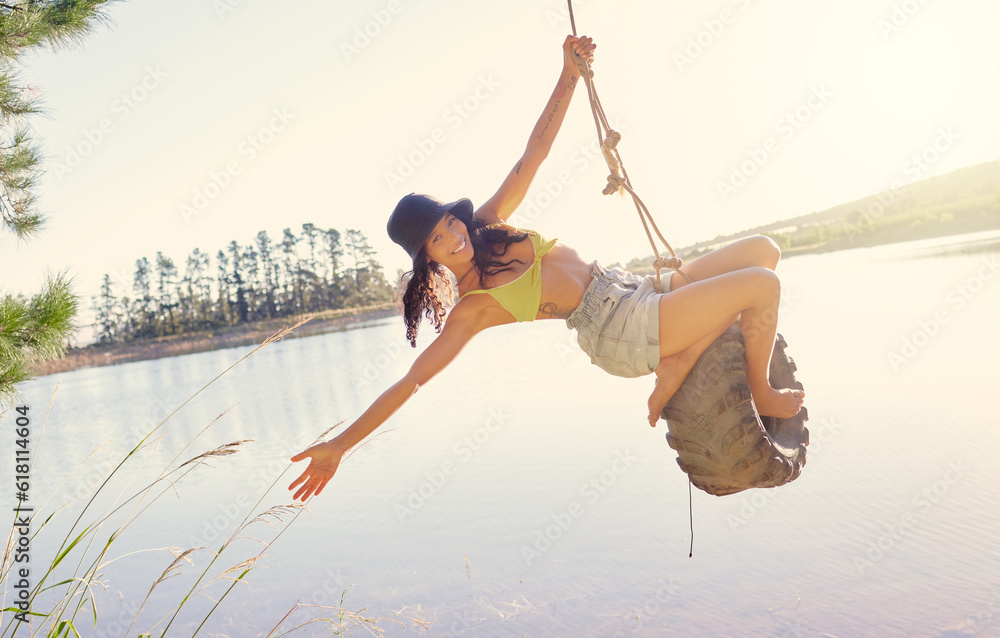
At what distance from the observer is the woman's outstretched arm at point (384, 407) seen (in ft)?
7.24

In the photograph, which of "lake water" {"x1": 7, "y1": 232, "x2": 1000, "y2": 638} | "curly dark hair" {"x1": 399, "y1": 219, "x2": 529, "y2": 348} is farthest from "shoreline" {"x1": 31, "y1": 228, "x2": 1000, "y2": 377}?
"curly dark hair" {"x1": 399, "y1": 219, "x2": 529, "y2": 348}

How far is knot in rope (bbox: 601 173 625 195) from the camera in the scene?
9.41 ft

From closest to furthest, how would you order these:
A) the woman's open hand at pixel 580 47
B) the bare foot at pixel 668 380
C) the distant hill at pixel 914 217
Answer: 1. the bare foot at pixel 668 380
2. the woman's open hand at pixel 580 47
3. the distant hill at pixel 914 217

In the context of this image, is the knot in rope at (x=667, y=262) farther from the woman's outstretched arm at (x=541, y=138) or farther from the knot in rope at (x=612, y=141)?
the woman's outstretched arm at (x=541, y=138)

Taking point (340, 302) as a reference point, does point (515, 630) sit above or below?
below

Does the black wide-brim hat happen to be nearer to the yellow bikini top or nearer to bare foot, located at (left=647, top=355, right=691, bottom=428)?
the yellow bikini top

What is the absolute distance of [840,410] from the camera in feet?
26.9

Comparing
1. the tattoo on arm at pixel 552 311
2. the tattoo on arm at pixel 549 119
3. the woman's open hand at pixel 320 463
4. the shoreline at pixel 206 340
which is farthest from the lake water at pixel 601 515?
the shoreline at pixel 206 340

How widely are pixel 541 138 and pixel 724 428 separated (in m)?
1.49

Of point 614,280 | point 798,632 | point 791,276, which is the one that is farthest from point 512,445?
point 791,276

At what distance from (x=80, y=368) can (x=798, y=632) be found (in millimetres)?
38637

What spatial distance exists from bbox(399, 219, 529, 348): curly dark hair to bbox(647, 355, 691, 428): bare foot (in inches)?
28.3

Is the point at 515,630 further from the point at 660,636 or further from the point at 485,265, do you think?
the point at 485,265

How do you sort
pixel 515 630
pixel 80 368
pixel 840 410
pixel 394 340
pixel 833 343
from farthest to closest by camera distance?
1. pixel 80 368
2. pixel 394 340
3. pixel 833 343
4. pixel 840 410
5. pixel 515 630
